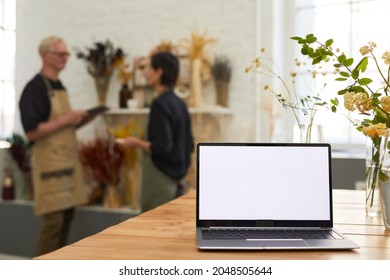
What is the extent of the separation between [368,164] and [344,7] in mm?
2746

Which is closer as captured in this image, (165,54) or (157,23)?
(165,54)

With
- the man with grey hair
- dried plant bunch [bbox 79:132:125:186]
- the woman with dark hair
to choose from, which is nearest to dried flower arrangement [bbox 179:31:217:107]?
the woman with dark hair

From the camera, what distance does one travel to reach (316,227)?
126 cm

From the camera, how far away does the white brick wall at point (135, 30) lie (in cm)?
389

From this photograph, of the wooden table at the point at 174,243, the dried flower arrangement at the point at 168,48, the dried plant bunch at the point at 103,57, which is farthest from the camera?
the dried plant bunch at the point at 103,57

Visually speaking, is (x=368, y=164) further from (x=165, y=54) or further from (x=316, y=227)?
(x=165, y=54)

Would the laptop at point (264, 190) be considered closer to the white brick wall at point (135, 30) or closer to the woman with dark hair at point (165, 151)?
the woman with dark hair at point (165, 151)

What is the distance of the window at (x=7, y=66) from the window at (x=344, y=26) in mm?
2723

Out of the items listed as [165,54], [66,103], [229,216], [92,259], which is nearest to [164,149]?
[165,54]

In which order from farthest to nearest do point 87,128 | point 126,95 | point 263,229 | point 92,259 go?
point 87,128, point 126,95, point 263,229, point 92,259

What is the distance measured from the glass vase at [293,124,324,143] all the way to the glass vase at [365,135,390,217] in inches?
11.3

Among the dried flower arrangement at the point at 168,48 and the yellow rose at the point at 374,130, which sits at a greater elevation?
the dried flower arrangement at the point at 168,48

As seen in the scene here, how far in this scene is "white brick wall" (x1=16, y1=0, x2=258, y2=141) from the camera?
3887 millimetres

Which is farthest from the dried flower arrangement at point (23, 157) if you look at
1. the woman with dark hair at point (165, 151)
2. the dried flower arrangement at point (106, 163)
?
the woman with dark hair at point (165, 151)
